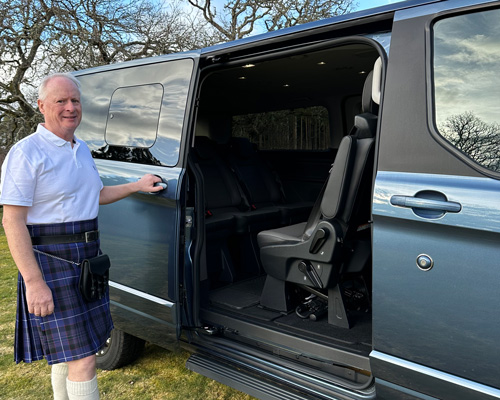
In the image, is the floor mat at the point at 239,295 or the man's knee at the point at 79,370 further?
the floor mat at the point at 239,295

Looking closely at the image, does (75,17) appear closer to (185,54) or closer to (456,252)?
(185,54)

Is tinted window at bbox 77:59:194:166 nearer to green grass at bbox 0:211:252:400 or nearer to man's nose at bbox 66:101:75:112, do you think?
man's nose at bbox 66:101:75:112

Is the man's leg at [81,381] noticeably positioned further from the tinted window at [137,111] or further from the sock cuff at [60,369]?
the tinted window at [137,111]

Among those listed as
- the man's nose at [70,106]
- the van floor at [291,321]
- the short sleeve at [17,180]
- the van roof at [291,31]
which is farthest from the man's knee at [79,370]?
the van roof at [291,31]

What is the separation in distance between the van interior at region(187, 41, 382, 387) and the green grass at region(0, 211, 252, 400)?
479 millimetres

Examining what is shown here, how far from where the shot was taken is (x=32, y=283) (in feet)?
6.13

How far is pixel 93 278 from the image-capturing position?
2.08m

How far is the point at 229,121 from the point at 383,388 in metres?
3.45

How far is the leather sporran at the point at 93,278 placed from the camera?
2.04m

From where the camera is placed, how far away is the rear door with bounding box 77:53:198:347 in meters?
2.57

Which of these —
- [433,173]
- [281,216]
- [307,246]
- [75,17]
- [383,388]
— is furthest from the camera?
[75,17]

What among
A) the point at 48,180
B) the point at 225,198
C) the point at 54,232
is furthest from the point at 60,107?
the point at 225,198

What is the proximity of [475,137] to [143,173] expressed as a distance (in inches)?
68.7

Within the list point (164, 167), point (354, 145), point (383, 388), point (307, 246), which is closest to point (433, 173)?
point (354, 145)
